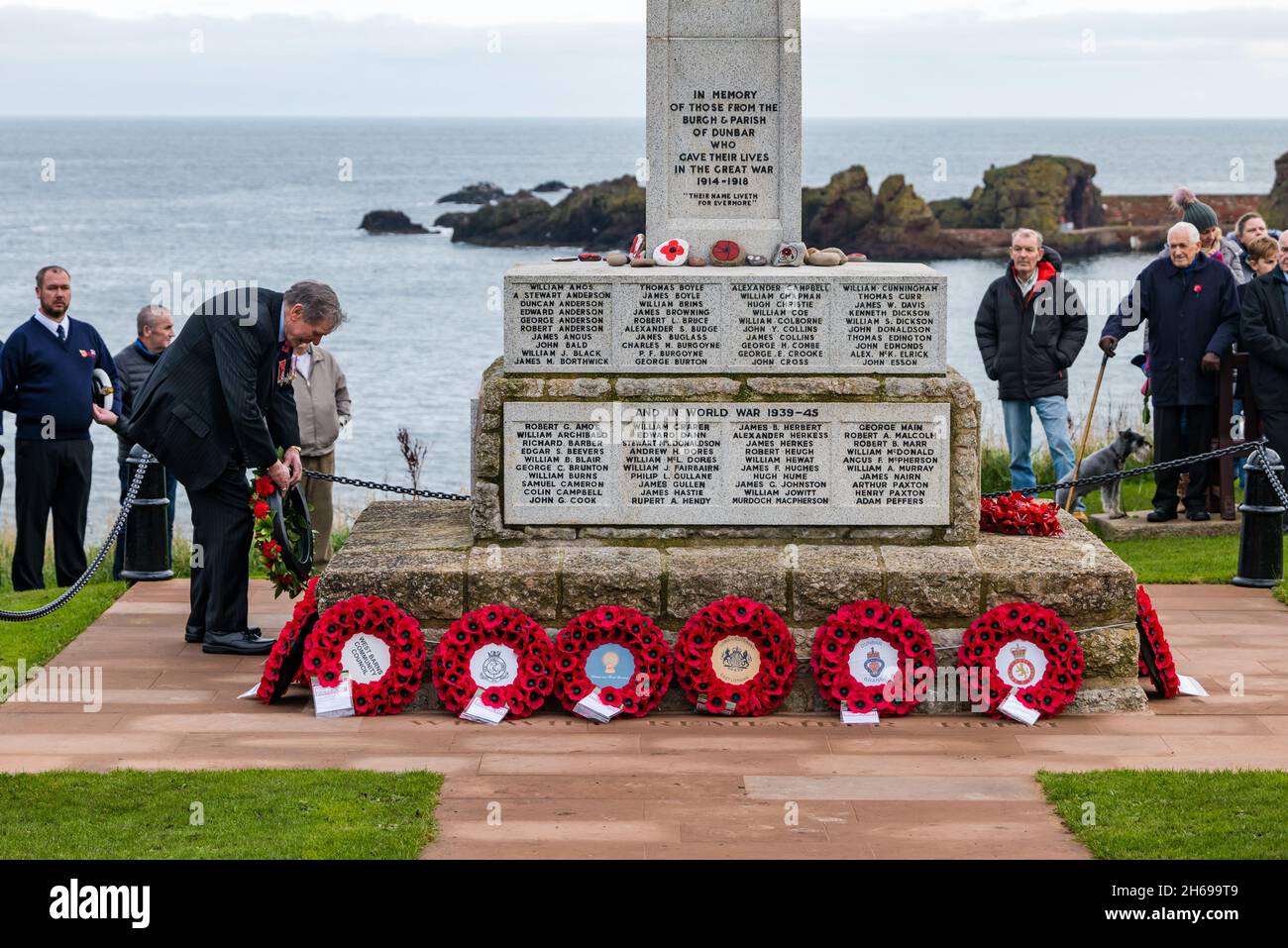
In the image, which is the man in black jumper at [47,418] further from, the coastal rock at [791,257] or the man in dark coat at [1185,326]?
the man in dark coat at [1185,326]

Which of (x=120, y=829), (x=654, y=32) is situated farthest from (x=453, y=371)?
(x=120, y=829)

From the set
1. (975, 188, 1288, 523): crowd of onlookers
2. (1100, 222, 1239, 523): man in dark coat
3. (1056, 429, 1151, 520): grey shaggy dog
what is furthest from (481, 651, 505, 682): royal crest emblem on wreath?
(1056, 429, 1151, 520): grey shaggy dog

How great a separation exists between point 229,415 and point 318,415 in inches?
94.5

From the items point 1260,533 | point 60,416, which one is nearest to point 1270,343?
point 1260,533

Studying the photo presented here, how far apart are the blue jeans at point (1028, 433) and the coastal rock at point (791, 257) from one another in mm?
3383

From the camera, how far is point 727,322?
339 inches

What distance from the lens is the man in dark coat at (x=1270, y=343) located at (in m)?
11.6

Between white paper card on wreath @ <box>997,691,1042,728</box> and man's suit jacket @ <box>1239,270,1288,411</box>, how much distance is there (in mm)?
4572

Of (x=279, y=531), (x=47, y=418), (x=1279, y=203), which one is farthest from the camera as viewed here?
(x=1279, y=203)

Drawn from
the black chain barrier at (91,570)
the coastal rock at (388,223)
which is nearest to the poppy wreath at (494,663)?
the black chain barrier at (91,570)

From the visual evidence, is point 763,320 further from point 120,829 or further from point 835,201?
point 835,201

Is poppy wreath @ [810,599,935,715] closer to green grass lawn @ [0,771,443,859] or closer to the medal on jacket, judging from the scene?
green grass lawn @ [0,771,443,859]

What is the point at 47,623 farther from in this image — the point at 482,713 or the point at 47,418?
the point at 482,713

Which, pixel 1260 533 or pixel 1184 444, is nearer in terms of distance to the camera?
pixel 1260 533
